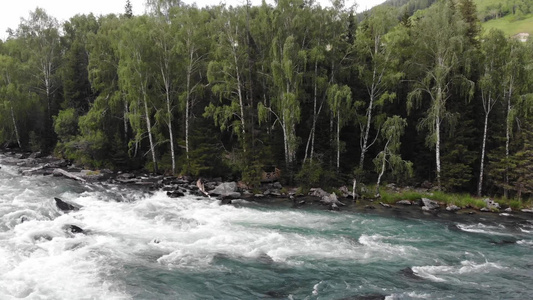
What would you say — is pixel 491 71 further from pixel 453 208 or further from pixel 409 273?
pixel 409 273

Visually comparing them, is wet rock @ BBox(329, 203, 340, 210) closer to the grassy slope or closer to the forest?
the forest

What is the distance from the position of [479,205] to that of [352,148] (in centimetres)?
1199

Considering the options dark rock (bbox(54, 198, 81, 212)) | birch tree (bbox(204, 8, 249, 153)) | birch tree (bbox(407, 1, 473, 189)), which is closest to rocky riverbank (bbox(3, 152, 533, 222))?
birch tree (bbox(407, 1, 473, 189))

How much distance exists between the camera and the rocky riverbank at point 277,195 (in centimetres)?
2400

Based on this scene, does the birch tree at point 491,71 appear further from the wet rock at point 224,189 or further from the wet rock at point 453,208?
the wet rock at point 224,189

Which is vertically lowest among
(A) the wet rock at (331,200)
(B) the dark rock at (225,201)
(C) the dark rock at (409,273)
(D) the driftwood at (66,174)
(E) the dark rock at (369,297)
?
(C) the dark rock at (409,273)

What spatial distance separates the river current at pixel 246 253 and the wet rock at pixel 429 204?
8.40ft

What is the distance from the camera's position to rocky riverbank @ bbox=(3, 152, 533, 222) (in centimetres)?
2400

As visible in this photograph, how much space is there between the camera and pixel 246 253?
52.1 ft

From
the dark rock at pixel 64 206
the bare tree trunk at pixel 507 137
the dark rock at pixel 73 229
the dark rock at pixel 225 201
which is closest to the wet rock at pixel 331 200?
the dark rock at pixel 225 201

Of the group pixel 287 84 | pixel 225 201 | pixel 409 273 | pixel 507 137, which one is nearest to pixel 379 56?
pixel 287 84

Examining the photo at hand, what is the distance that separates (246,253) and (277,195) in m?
12.2

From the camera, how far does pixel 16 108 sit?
43.8 m

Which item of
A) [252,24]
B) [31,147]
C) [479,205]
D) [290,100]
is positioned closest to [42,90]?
[31,147]
